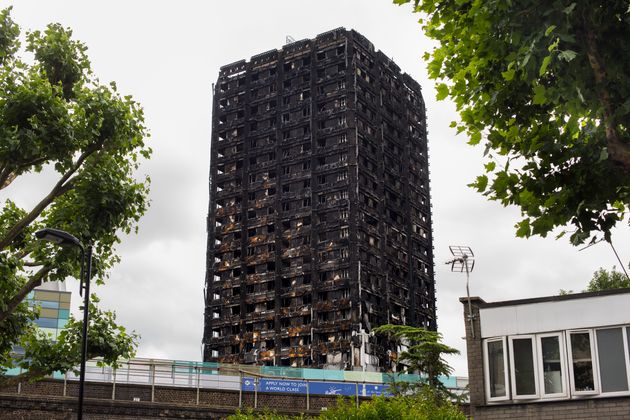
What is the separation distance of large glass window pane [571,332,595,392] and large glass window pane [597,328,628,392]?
32cm

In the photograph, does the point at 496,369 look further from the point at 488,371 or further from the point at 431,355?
the point at 431,355

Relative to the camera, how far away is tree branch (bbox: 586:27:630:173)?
11398 mm

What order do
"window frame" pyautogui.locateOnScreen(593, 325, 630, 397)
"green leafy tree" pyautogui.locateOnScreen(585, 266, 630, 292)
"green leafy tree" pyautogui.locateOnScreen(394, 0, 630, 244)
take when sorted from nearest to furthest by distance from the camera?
"green leafy tree" pyautogui.locateOnScreen(394, 0, 630, 244)
"window frame" pyautogui.locateOnScreen(593, 325, 630, 397)
"green leafy tree" pyautogui.locateOnScreen(585, 266, 630, 292)

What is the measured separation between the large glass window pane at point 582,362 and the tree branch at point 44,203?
49.3 feet

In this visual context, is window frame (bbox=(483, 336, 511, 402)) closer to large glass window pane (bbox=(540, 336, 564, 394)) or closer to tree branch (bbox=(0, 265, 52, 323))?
large glass window pane (bbox=(540, 336, 564, 394))

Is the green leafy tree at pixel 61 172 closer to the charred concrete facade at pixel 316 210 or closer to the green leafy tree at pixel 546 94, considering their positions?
the green leafy tree at pixel 546 94

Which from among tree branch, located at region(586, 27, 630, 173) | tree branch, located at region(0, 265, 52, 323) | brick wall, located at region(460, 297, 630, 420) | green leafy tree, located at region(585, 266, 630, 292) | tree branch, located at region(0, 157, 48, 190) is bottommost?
brick wall, located at region(460, 297, 630, 420)

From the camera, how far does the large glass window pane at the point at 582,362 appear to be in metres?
25.8

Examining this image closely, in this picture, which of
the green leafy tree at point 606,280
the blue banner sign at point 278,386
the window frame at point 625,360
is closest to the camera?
the window frame at point 625,360

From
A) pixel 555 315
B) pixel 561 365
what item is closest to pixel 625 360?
pixel 561 365

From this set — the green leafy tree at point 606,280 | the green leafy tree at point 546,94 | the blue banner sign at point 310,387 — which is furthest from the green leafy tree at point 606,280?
the green leafy tree at point 546,94

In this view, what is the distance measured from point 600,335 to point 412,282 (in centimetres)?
9603

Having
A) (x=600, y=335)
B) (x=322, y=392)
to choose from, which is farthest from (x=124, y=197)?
(x=322, y=392)

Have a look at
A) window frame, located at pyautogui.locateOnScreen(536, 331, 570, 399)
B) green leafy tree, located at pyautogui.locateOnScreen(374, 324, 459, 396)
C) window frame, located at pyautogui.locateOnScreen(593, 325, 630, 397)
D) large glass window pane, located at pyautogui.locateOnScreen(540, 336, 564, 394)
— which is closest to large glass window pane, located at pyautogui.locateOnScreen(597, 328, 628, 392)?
window frame, located at pyautogui.locateOnScreen(593, 325, 630, 397)
